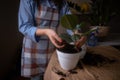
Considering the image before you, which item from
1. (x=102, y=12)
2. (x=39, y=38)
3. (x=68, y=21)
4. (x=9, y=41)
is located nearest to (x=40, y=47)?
(x=39, y=38)

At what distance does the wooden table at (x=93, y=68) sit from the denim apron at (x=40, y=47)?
20 centimetres

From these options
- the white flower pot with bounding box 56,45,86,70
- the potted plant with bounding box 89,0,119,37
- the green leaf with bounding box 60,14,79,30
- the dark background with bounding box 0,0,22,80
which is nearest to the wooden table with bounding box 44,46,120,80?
the white flower pot with bounding box 56,45,86,70

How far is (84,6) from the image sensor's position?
1.64 metres

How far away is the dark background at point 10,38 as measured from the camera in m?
1.67

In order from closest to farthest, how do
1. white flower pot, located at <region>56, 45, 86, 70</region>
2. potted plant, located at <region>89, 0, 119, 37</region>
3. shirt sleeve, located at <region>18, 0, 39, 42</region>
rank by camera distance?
white flower pot, located at <region>56, 45, 86, 70</region> → shirt sleeve, located at <region>18, 0, 39, 42</region> → potted plant, located at <region>89, 0, 119, 37</region>

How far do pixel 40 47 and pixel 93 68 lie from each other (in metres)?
0.38

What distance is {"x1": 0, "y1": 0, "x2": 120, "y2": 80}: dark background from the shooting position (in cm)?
167

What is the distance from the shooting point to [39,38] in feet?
3.51

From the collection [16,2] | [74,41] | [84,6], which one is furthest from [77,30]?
[16,2]

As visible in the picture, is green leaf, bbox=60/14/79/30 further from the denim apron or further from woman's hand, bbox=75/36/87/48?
the denim apron

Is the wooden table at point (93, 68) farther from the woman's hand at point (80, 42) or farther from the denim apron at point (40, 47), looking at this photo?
the denim apron at point (40, 47)

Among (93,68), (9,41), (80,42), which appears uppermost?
(80,42)

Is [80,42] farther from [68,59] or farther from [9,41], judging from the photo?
[9,41]

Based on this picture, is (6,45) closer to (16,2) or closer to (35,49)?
(16,2)
